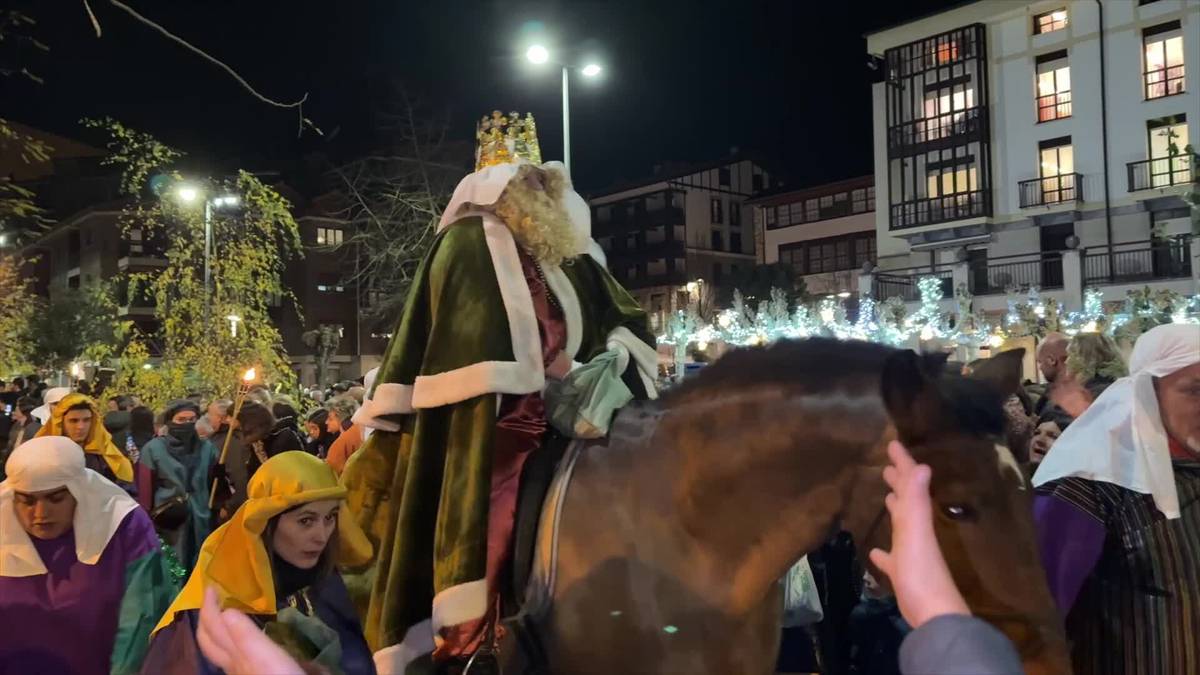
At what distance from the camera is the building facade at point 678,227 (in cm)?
6425

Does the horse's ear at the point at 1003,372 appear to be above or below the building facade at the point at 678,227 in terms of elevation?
below

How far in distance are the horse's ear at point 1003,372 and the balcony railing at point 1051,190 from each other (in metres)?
38.1

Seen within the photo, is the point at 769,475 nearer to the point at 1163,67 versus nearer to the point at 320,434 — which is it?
the point at 320,434

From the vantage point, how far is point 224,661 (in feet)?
4.59

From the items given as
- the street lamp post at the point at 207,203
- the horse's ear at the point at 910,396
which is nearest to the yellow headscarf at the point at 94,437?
the horse's ear at the point at 910,396

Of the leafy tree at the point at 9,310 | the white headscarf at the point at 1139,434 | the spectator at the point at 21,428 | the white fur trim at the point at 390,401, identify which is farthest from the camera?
the leafy tree at the point at 9,310

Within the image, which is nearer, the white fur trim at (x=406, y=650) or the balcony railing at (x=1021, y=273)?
the white fur trim at (x=406, y=650)

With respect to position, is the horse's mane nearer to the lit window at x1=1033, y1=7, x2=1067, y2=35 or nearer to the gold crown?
the gold crown

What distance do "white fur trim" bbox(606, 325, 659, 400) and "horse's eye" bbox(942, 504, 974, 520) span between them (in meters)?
1.70

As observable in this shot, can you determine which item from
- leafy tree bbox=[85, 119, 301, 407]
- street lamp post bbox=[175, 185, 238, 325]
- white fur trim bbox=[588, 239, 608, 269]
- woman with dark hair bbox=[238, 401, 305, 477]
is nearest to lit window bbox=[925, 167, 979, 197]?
leafy tree bbox=[85, 119, 301, 407]

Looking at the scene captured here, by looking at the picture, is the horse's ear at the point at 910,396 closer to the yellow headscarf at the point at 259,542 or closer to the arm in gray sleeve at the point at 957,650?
the arm in gray sleeve at the point at 957,650

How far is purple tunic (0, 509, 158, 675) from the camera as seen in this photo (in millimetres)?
3889

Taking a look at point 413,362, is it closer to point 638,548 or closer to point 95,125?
point 638,548

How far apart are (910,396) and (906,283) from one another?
39792mm
